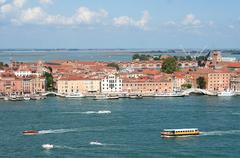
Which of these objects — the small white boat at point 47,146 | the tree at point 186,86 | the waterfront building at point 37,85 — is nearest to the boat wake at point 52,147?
the small white boat at point 47,146

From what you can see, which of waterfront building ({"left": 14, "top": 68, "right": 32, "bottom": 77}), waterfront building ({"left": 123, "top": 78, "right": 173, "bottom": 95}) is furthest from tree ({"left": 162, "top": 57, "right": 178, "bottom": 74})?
waterfront building ({"left": 14, "top": 68, "right": 32, "bottom": 77})

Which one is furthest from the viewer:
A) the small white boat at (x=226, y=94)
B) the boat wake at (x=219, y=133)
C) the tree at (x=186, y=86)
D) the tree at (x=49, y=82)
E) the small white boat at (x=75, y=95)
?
the tree at (x=186, y=86)

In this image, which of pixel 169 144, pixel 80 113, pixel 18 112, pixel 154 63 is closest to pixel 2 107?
pixel 18 112

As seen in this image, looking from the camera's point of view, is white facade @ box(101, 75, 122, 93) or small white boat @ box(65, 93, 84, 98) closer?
small white boat @ box(65, 93, 84, 98)

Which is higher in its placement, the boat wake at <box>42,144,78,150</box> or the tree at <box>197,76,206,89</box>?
the tree at <box>197,76,206,89</box>

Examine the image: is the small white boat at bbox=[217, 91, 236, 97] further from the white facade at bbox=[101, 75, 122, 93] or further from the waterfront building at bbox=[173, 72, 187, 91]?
the white facade at bbox=[101, 75, 122, 93]

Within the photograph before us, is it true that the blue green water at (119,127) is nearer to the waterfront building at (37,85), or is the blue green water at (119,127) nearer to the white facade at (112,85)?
the white facade at (112,85)

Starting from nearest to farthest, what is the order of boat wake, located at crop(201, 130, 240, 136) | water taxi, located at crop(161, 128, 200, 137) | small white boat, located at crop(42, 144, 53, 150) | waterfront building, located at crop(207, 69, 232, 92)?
1. small white boat, located at crop(42, 144, 53, 150)
2. water taxi, located at crop(161, 128, 200, 137)
3. boat wake, located at crop(201, 130, 240, 136)
4. waterfront building, located at crop(207, 69, 232, 92)
